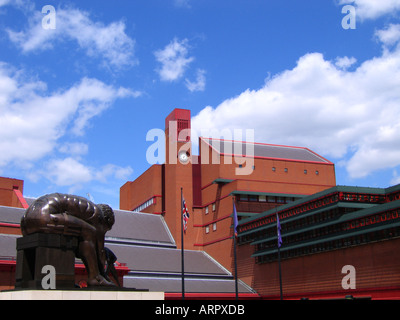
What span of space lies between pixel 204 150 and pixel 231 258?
15869 millimetres

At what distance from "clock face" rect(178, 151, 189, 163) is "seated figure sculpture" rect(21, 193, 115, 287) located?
1768 inches

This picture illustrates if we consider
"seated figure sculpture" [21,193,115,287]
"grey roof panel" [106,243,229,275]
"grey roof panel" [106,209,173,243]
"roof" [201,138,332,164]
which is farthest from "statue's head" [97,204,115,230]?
"roof" [201,138,332,164]

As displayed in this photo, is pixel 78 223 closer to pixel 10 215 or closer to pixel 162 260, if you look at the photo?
pixel 10 215

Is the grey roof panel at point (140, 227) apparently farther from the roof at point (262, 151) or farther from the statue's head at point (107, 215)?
the statue's head at point (107, 215)

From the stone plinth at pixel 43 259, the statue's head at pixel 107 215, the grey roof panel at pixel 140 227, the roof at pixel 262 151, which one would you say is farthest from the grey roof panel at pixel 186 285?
the stone plinth at pixel 43 259

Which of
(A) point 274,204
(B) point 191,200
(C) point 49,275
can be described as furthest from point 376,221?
(B) point 191,200

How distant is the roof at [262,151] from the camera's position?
215 feet

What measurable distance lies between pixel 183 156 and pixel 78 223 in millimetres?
46685

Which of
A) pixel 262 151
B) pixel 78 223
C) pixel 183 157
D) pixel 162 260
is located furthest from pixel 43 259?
pixel 262 151

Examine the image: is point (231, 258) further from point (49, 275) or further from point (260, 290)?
point (49, 275)

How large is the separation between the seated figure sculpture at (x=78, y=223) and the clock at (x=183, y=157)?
44.9 m

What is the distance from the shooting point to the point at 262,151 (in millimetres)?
67438
